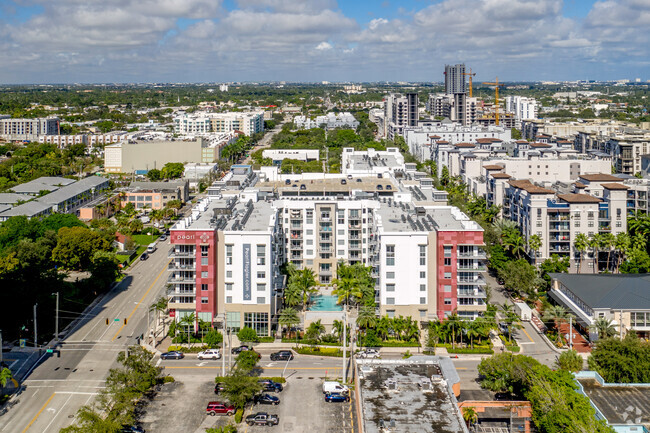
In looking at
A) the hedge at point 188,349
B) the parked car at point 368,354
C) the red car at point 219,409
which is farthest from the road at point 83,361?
the parked car at point 368,354

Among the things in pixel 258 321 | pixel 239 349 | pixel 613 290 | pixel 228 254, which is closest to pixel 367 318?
pixel 258 321

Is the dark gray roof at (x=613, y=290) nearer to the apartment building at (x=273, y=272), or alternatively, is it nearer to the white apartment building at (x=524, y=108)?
the apartment building at (x=273, y=272)

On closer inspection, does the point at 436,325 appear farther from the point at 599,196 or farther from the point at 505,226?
the point at 599,196

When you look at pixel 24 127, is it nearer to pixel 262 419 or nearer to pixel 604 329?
pixel 262 419

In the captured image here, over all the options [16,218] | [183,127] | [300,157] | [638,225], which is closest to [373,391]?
[638,225]

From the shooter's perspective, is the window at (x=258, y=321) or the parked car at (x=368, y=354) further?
the window at (x=258, y=321)

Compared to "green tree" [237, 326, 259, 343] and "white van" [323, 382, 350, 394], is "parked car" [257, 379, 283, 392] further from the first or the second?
"green tree" [237, 326, 259, 343]
